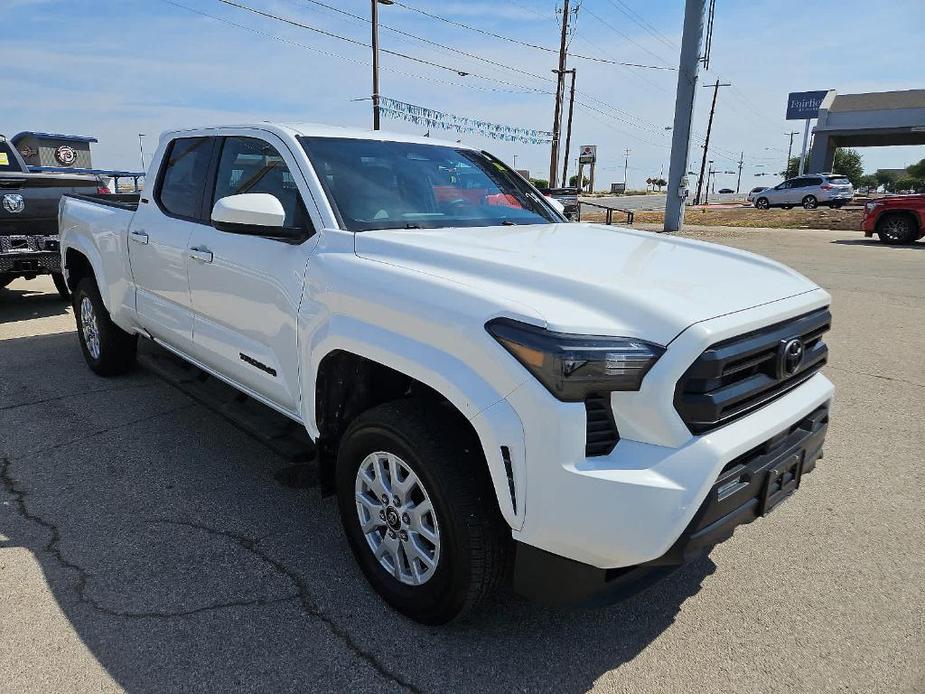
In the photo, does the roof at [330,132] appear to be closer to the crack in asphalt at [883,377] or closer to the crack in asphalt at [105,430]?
the crack in asphalt at [105,430]

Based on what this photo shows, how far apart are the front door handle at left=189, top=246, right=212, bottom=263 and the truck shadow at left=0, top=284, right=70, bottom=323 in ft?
17.8

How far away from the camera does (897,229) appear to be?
55.1ft

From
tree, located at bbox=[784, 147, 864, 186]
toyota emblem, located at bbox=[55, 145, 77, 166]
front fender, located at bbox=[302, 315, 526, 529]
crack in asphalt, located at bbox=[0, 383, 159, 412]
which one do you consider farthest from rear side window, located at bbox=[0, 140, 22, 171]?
tree, located at bbox=[784, 147, 864, 186]

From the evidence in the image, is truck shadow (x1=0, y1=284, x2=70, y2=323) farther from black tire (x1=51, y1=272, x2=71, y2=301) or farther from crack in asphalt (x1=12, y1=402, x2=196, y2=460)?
crack in asphalt (x1=12, y1=402, x2=196, y2=460)

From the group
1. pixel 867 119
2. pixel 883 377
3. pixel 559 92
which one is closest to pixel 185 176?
pixel 883 377

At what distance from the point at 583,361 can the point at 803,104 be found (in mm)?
69877

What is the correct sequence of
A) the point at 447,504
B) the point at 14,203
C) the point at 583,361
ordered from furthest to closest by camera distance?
the point at 14,203, the point at 447,504, the point at 583,361

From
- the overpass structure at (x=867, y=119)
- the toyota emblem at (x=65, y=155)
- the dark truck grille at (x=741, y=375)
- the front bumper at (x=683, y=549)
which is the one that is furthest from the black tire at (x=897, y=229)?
the overpass structure at (x=867, y=119)

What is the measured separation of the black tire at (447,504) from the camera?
2219mm

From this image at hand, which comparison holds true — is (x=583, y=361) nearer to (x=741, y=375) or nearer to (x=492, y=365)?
(x=492, y=365)

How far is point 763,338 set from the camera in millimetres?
2279

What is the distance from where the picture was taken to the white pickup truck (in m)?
1.97

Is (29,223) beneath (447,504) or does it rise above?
above

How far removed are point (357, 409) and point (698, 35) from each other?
18.9m
